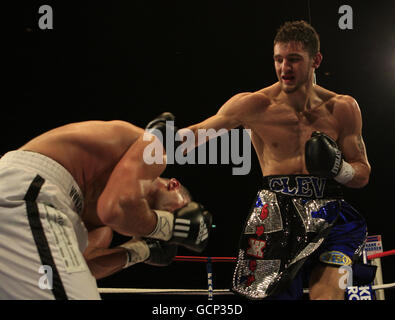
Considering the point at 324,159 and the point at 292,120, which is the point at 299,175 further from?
the point at 292,120

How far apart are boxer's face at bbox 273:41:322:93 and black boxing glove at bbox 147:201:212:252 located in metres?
1.02

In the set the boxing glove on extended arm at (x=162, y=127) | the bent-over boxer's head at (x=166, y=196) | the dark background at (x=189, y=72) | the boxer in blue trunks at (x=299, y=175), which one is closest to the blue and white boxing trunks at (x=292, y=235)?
the boxer in blue trunks at (x=299, y=175)

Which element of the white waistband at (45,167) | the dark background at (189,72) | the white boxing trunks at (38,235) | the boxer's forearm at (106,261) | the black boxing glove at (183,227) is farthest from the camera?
the dark background at (189,72)

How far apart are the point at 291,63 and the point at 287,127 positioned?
0.98ft

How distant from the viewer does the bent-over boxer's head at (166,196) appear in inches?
54.3

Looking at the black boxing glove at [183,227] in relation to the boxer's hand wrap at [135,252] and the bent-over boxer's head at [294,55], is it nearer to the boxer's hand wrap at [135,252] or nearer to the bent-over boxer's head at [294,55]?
the boxer's hand wrap at [135,252]

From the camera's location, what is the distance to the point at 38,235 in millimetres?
1038

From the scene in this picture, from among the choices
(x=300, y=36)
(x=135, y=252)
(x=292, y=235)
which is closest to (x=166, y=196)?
(x=135, y=252)

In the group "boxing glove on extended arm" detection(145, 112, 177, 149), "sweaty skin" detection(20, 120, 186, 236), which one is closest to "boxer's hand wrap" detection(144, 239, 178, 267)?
"sweaty skin" detection(20, 120, 186, 236)

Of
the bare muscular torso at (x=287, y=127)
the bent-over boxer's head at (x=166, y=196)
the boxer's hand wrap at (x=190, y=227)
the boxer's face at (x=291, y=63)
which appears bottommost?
the boxer's hand wrap at (x=190, y=227)
